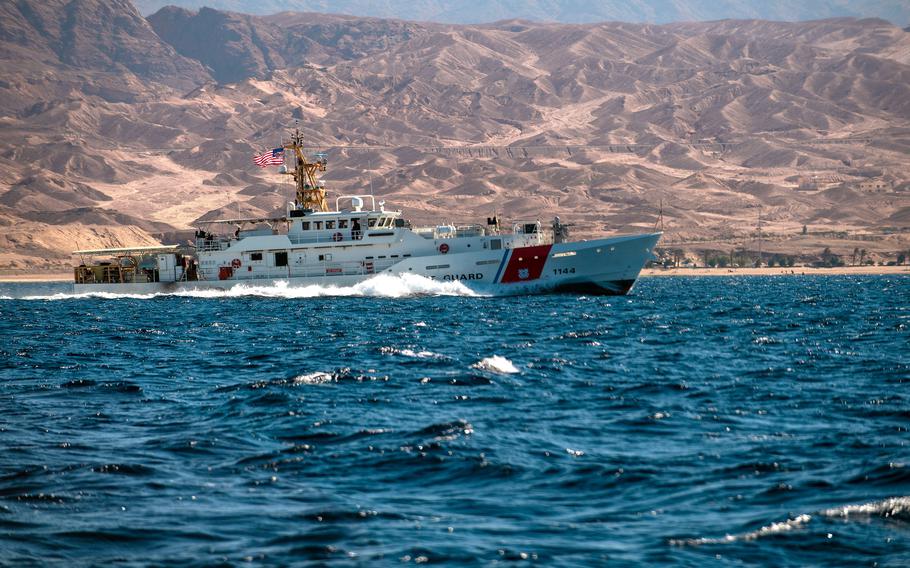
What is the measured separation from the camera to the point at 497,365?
97.5ft

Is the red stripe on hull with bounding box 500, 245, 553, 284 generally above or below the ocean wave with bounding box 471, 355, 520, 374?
above

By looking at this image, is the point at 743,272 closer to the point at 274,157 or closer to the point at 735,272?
the point at 735,272

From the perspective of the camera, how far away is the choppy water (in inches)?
546

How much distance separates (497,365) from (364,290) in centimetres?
3990

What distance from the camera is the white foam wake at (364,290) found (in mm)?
66750

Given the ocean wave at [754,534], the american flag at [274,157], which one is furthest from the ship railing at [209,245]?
the ocean wave at [754,534]

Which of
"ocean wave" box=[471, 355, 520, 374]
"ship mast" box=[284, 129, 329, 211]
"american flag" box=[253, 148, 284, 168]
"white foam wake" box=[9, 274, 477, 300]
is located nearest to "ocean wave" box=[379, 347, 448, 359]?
"ocean wave" box=[471, 355, 520, 374]

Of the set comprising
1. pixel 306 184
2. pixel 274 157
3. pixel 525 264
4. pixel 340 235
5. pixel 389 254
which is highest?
pixel 274 157

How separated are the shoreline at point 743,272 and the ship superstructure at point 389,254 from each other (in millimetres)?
86985

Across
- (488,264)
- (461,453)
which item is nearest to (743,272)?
(488,264)

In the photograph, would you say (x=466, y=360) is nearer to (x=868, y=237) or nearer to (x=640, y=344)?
(x=640, y=344)

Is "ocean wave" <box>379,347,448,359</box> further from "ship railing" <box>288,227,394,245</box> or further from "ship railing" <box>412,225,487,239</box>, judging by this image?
"ship railing" <box>288,227,394,245</box>

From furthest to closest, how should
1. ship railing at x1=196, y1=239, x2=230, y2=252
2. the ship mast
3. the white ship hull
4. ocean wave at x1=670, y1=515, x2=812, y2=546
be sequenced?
ship railing at x1=196, y1=239, x2=230, y2=252 < the ship mast < the white ship hull < ocean wave at x1=670, y1=515, x2=812, y2=546

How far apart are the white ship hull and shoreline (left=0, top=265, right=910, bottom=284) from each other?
3574 inches
